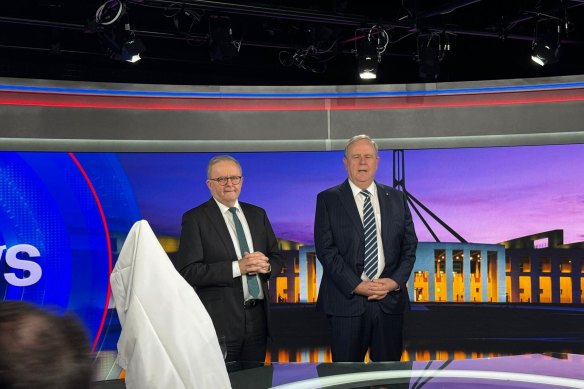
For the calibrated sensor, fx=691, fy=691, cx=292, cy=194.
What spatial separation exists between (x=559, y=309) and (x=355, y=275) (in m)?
2.91

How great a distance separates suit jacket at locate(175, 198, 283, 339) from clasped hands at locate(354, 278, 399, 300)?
0.40 meters

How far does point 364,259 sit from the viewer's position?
10.9ft

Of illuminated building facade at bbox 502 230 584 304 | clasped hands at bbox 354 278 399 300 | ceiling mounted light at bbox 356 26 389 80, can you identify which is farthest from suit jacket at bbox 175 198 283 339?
illuminated building facade at bbox 502 230 584 304

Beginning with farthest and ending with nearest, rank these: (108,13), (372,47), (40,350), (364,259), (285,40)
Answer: (285,40) < (372,47) < (108,13) < (364,259) < (40,350)

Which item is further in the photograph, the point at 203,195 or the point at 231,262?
the point at 203,195

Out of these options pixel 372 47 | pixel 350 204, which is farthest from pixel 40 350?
pixel 372 47

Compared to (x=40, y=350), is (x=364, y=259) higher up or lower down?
higher up

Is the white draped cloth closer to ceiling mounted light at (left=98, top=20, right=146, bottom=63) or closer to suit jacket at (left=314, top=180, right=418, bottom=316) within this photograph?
suit jacket at (left=314, top=180, right=418, bottom=316)

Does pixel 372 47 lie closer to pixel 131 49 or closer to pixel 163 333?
pixel 131 49

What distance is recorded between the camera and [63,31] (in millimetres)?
5629

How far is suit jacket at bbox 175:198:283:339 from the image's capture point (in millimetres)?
2982

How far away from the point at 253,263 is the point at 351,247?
0.59m

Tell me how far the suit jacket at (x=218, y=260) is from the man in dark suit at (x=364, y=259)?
319 millimetres

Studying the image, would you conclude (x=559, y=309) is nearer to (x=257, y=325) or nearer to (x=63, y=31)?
(x=257, y=325)
